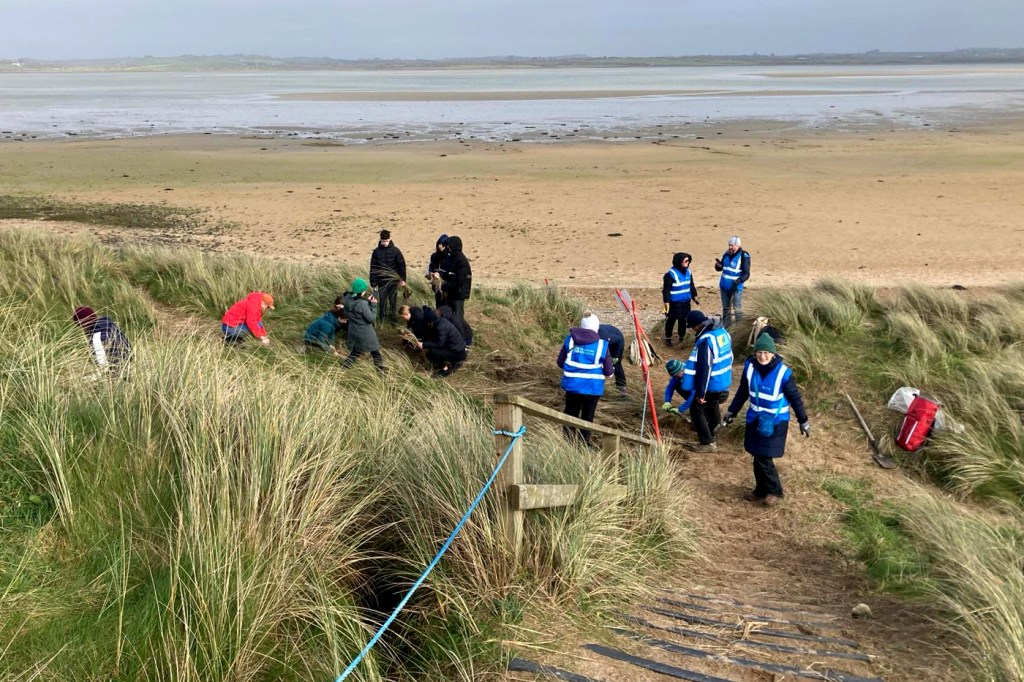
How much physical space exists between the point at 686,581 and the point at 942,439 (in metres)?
4.47

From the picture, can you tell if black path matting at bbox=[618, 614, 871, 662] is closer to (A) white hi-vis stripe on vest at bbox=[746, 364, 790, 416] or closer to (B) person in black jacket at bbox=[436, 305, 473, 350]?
(A) white hi-vis stripe on vest at bbox=[746, 364, 790, 416]

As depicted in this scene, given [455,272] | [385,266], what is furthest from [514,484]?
[385,266]

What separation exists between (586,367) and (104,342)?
13.8 feet

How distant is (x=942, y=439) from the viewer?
328 inches

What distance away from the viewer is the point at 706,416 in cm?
883

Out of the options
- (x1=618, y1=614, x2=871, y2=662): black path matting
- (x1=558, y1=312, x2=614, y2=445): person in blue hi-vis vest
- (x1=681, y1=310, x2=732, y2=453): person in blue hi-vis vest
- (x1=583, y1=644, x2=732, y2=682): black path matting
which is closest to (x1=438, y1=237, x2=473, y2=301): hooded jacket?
(x1=558, y1=312, x2=614, y2=445): person in blue hi-vis vest

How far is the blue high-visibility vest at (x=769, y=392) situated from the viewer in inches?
273

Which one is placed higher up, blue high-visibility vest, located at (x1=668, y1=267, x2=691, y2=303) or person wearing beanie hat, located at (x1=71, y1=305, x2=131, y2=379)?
person wearing beanie hat, located at (x1=71, y1=305, x2=131, y2=379)

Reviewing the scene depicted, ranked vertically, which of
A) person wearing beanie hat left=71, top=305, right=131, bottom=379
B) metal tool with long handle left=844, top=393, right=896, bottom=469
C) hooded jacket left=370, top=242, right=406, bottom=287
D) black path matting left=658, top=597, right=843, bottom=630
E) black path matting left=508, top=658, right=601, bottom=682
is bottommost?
metal tool with long handle left=844, top=393, right=896, bottom=469

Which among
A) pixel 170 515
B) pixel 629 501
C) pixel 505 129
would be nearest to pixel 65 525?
pixel 170 515

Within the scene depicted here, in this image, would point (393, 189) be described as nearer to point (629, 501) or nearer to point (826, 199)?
point (826, 199)

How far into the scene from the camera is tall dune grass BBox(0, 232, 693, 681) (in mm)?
3252

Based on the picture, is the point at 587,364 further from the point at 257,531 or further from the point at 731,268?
the point at 257,531

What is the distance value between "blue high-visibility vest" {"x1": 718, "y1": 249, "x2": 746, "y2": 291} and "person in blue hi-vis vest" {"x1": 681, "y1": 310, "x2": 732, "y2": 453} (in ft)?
10.3
